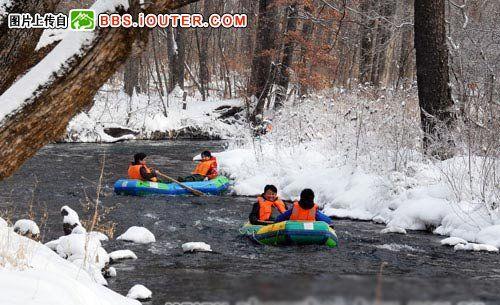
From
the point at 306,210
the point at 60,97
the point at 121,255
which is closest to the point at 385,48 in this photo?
the point at 306,210

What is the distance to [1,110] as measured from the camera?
3867 mm

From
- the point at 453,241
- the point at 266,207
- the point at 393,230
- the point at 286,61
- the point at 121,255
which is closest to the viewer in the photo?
the point at 121,255

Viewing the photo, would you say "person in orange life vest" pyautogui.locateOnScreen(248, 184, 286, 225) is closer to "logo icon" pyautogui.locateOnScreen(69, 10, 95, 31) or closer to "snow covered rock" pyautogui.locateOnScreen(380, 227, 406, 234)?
"snow covered rock" pyautogui.locateOnScreen(380, 227, 406, 234)

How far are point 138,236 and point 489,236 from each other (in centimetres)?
528

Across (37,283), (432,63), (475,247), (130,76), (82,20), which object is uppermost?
(130,76)

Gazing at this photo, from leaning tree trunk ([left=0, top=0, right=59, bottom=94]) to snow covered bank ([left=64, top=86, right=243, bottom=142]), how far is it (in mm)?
17938

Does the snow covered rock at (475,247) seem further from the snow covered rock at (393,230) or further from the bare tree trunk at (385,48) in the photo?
the bare tree trunk at (385,48)

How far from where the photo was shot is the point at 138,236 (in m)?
8.96

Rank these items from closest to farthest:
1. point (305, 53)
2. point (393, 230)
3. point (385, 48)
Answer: point (393, 230) < point (385, 48) < point (305, 53)

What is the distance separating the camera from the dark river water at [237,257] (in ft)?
4.54

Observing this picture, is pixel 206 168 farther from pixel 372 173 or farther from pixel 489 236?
pixel 489 236

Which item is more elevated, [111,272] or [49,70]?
[49,70]

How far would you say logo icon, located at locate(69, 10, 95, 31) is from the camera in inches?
156

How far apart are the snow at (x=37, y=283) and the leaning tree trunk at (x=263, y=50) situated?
1685 cm
